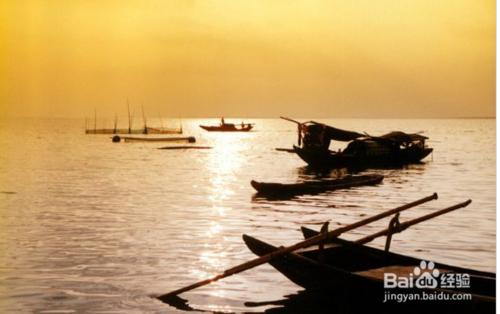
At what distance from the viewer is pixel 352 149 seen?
37.0 metres

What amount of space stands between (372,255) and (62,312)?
4590 mm

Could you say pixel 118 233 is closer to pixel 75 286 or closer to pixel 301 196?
pixel 75 286

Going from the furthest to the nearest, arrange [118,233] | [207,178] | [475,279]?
1. [207,178]
2. [118,233]
3. [475,279]

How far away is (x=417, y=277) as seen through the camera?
8750 millimetres

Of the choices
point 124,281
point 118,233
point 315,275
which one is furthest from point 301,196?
point 315,275

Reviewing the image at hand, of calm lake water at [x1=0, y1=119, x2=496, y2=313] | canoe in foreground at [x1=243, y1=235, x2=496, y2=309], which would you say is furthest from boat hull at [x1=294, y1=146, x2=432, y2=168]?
canoe in foreground at [x1=243, y1=235, x2=496, y2=309]

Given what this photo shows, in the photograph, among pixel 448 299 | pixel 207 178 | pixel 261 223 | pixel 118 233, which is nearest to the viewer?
pixel 448 299

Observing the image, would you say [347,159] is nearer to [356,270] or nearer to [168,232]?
[168,232]

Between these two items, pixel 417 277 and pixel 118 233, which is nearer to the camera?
pixel 417 277

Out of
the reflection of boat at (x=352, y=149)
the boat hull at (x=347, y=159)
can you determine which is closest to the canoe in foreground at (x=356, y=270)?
the reflection of boat at (x=352, y=149)

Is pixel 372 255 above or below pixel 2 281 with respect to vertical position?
above

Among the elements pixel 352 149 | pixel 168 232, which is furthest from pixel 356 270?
pixel 352 149

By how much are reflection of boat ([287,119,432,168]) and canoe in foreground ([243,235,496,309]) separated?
24509 millimetres

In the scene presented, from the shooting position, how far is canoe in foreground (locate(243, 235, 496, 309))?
8555mm
